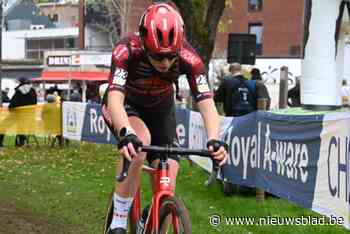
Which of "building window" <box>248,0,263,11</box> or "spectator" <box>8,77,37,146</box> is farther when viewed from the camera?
"building window" <box>248,0,263,11</box>

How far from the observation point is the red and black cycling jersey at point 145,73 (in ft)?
15.5

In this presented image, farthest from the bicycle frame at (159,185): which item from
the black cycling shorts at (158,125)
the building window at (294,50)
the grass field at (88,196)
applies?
the building window at (294,50)

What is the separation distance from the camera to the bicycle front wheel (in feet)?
14.2

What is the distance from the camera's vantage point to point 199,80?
15.8 feet

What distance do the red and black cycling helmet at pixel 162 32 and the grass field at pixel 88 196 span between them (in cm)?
333

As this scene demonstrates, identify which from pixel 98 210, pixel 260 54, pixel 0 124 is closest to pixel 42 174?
pixel 98 210

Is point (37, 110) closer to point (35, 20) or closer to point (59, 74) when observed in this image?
point (59, 74)

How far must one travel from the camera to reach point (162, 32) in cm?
436

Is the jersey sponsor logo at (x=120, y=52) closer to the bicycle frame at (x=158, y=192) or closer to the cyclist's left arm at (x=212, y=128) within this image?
the cyclist's left arm at (x=212, y=128)

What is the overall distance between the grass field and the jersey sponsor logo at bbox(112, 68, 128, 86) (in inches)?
125

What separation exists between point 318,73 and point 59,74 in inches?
1805

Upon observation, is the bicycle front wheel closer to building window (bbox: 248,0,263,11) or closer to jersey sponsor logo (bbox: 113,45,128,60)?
jersey sponsor logo (bbox: 113,45,128,60)

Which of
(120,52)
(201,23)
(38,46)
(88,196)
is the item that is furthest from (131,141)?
(38,46)

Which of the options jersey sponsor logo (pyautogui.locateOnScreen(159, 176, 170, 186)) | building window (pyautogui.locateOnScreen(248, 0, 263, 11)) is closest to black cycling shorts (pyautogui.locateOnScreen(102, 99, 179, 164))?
jersey sponsor logo (pyautogui.locateOnScreen(159, 176, 170, 186))
